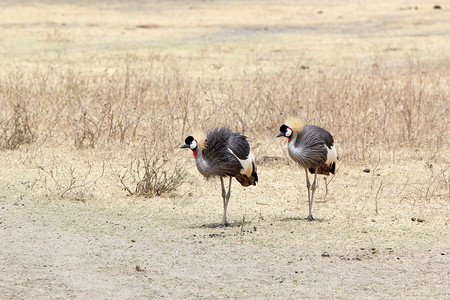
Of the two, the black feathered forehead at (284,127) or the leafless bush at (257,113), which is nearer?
the black feathered forehead at (284,127)

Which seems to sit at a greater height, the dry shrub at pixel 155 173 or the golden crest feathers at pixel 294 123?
the golden crest feathers at pixel 294 123

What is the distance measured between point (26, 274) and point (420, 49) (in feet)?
44.3

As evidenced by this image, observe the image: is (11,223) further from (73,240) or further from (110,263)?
(110,263)

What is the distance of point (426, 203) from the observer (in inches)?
265

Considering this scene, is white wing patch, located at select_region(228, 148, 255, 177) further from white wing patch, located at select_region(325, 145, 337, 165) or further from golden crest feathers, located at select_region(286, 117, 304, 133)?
white wing patch, located at select_region(325, 145, 337, 165)

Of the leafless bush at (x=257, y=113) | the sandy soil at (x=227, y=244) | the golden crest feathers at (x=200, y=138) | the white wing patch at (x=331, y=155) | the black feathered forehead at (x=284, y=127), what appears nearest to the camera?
the sandy soil at (x=227, y=244)

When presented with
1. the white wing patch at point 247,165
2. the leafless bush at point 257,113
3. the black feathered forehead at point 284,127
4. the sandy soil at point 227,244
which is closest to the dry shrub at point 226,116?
the leafless bush at point 257,113

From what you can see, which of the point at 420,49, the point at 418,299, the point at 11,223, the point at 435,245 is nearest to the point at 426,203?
the point at 435,245

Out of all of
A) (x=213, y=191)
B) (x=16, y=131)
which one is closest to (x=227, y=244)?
(x=213, y=191)

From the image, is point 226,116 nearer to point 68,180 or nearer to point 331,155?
point 68,180

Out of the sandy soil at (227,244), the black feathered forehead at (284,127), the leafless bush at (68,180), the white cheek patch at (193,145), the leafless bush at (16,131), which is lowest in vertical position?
the sandy soil at (227,244)

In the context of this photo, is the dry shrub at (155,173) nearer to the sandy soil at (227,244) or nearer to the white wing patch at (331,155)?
the sandy soil at (227,244)

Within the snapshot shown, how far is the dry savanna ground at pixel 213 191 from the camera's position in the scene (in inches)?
189

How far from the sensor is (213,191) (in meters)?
7.27
